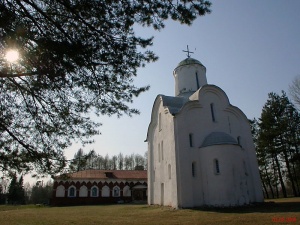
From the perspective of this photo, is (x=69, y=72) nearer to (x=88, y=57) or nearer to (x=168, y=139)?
(x=88, y=57)

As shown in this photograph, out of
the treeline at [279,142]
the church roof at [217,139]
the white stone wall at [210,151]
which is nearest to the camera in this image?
the white stone wall at [210,151]

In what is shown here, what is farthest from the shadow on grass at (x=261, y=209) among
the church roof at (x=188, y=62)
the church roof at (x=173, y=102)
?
the church roof at (x=188, y=62)

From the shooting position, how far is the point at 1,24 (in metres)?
4.68

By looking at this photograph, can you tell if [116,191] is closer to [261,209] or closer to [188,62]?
[188,62]

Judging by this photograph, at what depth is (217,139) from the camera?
1627cm

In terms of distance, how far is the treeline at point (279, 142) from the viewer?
2786cm

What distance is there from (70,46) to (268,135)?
2850cm

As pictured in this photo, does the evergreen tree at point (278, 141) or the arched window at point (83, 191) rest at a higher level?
the evergreen tree at point (278, 141)

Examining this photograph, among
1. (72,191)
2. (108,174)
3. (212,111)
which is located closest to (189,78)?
(212,111)

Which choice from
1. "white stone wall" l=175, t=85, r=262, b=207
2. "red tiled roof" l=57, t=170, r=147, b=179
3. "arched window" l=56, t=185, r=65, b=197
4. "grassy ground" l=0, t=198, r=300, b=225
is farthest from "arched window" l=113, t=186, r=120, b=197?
"white stone wall" l=175, t=85, r=262, b=207

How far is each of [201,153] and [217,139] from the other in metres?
1.50

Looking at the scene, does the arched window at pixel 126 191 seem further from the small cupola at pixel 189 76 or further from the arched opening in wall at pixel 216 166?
the arched opening in wall at pixel 216 166

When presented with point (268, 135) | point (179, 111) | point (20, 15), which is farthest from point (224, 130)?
point (20, 15)

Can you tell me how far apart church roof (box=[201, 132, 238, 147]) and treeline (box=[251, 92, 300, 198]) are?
14797 millimetres
